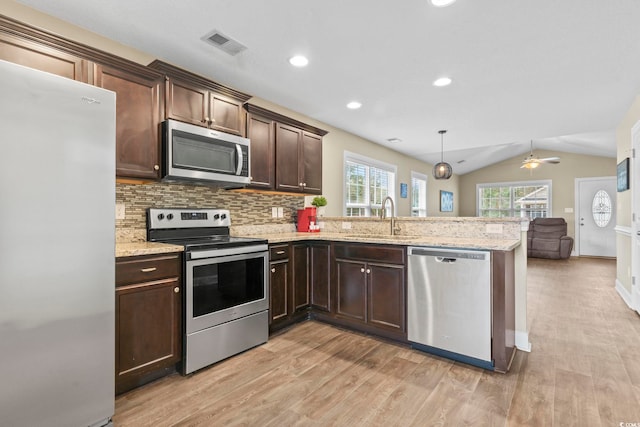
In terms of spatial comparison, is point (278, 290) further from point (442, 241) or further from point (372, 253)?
point (442, 241)

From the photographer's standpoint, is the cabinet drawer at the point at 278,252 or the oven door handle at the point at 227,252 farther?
the cabinet drawer at the point at 278,252

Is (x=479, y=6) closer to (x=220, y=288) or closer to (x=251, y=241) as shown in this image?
(x=251, y=241)

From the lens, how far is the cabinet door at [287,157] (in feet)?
11.1

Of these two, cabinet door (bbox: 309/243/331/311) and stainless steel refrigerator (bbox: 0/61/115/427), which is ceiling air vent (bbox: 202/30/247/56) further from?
cabinet door (bbox: 309/243/331/311)

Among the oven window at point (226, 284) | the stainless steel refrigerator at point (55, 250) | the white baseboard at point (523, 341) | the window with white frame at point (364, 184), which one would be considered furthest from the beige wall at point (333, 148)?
the white baseboard at point (523, 341)

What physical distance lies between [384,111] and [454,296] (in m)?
2.60

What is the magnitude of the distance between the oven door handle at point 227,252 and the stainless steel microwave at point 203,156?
2.02 feet

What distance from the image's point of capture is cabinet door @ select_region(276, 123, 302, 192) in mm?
3377

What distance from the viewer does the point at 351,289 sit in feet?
9.98

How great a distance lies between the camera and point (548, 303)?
13.3 ft

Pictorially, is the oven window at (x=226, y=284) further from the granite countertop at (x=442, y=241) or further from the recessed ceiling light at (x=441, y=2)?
the recessed ceiling light at (x=441, y=2)

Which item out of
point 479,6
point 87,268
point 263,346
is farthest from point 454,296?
point 87,268

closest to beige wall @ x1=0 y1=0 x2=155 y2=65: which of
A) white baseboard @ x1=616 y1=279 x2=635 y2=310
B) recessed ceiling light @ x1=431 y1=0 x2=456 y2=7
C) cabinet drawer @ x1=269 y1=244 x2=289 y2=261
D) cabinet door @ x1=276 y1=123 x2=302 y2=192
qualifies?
cabinet door @ x1=276 y1=123 x2=302 y2=192

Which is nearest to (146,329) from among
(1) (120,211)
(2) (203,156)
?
(1) (120,211)
